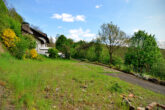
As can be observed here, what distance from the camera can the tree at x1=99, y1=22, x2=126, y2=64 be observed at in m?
12.9

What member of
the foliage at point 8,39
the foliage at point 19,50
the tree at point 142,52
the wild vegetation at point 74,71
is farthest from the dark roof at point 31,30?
the tree at point 142,52

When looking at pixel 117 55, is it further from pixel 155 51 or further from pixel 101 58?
pixel 155 51

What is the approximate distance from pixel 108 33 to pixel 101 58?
16.2ft

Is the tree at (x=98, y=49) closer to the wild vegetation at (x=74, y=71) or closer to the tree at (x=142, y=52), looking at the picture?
the wild vegetation at (x=74, y=71)

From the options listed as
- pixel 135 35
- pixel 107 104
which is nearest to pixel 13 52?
pixel 107 104

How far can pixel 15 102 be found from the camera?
155 centimetres

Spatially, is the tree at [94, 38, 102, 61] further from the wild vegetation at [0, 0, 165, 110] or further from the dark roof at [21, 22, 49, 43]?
the dark roof at [21, 22, 49, 43]

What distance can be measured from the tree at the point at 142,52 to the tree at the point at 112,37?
2306 mm

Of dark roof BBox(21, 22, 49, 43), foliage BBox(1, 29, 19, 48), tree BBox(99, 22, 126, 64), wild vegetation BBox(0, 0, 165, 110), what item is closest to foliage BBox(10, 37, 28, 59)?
wild vegetation BBox(0, 0, 165, 110)

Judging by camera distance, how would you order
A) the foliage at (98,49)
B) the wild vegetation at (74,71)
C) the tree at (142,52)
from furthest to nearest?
the foliage at (98,49), the tree at (142,52), the wild vegetation at (74,71)

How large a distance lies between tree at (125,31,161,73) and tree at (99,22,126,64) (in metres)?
2.31

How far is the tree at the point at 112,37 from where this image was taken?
42.5 ft

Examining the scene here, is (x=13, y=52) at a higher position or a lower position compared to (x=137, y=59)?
higher

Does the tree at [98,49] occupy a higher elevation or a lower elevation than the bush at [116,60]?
higher
